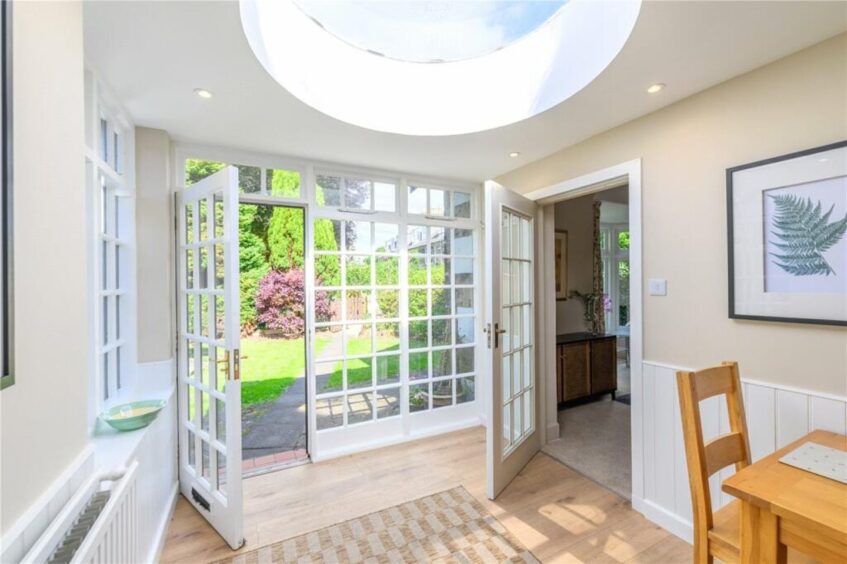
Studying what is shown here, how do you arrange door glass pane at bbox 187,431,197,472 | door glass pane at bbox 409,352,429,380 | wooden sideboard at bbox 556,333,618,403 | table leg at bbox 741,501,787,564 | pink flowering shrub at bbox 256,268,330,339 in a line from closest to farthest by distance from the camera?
table leg at bbox 741,501,787,564
door glass pane at bbox 187,431,197,472
door glass pane at bbox 409,352,429,380
wooden sideboard at bbox 556,333,618,403
pink flowering shrub at bbox 256,268,330,339

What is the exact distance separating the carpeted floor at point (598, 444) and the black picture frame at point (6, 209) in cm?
295

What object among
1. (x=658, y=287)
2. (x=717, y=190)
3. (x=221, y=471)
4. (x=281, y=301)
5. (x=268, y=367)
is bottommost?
(x=268, y=367)

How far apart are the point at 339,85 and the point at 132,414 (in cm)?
210

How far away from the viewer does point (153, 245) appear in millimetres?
2238

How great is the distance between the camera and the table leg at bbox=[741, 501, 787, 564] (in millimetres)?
987

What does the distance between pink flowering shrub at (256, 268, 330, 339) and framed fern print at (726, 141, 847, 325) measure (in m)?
5.91

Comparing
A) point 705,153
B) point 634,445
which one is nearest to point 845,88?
point 705,153

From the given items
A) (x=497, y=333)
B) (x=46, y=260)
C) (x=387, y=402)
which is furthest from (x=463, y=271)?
(x=46, y=260)

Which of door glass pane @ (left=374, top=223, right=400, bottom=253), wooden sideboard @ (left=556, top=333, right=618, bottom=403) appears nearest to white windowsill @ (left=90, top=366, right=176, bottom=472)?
door glass pane @ (left=374, top=223, right=400, bottom=253)

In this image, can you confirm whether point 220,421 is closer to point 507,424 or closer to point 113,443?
point 113,443

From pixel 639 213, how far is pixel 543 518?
191 cm

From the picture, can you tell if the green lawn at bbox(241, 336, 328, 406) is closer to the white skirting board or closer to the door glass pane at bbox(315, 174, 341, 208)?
the door glass pane at bbox(315, 174, 341, 208)

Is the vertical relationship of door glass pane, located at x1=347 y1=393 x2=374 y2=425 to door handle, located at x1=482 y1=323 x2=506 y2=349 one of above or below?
below

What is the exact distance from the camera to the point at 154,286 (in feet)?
7.30
